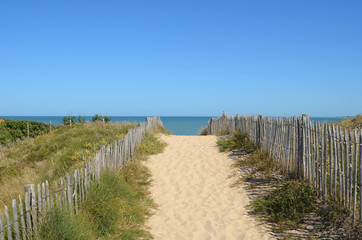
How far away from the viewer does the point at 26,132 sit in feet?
69.6

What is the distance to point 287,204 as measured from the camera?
19.5 ft

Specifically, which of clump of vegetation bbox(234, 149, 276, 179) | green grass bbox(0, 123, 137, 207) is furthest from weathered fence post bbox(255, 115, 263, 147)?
green grass bbox(0, 123, 137, 207)

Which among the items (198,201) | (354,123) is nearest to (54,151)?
(198,201)

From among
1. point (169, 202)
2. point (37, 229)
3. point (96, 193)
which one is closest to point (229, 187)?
point (169, 202)

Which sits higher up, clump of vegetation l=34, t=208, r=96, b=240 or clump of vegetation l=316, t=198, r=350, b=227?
clump of vegetation l=34, t=208, r=96, b=240

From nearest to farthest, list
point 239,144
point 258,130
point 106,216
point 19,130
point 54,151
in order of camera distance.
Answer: point 106,216
point 258,130
point 239,144
point 54,151
point 19,130

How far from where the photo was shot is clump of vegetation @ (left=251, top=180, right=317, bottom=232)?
220 inches

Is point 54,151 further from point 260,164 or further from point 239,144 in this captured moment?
point 260,164

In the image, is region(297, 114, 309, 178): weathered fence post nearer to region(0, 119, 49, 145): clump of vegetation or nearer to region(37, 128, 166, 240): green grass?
region(37, 128, 166, 240): green grass

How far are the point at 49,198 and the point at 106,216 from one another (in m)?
1.11

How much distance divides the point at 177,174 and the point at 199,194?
202cm

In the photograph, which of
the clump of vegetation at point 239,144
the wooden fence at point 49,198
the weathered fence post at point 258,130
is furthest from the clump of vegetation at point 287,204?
the clump of vegetation at point 239,144

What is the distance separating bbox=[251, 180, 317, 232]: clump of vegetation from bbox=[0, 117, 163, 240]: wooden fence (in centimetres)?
356

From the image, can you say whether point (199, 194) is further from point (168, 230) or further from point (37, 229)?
point (37, 229)
